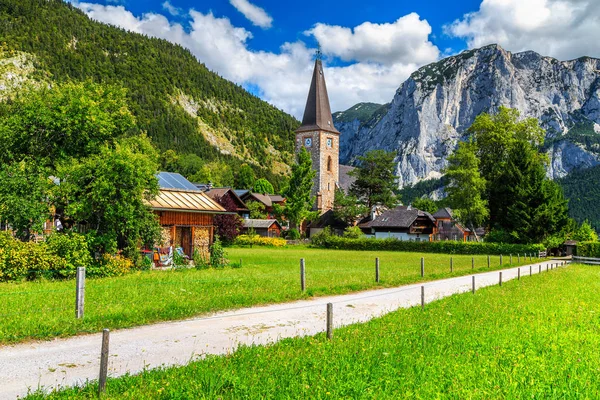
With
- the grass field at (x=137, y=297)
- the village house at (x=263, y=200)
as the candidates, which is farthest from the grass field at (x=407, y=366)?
the village house at (x=263, y=200)

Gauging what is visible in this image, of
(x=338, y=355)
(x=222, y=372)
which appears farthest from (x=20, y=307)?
(x=338, y=355)

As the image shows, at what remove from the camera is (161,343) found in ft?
30.5

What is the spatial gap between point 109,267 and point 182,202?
32.5 feet

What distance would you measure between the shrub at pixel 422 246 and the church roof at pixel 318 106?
2794 centimetres

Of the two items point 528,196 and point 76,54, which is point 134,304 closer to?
point 528,196

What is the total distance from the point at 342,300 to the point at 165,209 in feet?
53.1

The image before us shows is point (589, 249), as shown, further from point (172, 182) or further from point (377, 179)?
point (172, 182)

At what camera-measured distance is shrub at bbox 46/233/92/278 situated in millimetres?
19438

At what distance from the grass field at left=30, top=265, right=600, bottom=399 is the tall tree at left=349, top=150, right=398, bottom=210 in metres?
70.6

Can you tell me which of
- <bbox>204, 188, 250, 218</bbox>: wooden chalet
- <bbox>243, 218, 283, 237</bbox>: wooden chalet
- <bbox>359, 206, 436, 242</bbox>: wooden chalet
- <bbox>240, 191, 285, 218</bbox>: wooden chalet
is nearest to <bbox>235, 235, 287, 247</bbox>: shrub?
<bbox>204, 188, 250, 218</bbox>: wooden chalet

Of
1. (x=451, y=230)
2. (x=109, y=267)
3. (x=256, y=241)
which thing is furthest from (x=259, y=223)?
(x=109, y=267)

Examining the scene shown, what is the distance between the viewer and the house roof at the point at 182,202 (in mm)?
28672

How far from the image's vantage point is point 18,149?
23.8 meters

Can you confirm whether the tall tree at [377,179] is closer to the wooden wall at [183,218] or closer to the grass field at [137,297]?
the wooden wall at [183,218]
